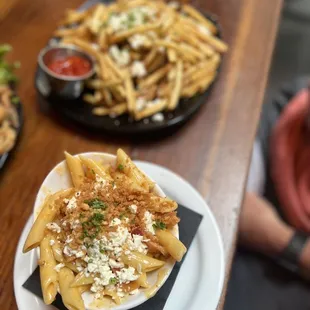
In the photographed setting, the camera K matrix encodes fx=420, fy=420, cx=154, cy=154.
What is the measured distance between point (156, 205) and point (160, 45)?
83 centimetres

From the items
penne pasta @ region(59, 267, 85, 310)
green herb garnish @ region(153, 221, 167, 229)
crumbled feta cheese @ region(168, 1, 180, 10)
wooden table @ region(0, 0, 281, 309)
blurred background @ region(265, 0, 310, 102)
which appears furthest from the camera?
blurred background @ region(265, 0, 310, 102)

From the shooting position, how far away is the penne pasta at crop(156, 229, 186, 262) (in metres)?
1.00

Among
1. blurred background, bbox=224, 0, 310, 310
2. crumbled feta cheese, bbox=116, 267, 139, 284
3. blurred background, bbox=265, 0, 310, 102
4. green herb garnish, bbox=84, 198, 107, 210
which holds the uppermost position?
green herb garnish, bbox=84, 198, 107, 210

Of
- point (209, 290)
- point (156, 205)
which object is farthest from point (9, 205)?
point (209, 290)

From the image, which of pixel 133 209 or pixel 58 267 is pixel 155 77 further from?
pixel 58 267

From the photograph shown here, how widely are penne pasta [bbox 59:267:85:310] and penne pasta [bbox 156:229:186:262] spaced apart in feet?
0.75

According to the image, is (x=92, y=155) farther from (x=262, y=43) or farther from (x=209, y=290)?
(x=262, y=43)

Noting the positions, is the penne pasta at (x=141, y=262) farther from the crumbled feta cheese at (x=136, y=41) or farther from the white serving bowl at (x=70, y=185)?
the crumbled feta cheese at (x=136, y=41)

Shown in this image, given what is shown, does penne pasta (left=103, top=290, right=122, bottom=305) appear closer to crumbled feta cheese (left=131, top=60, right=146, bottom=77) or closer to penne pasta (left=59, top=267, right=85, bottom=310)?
penne pasta (left=59, top=267, right=85, bottom=310)

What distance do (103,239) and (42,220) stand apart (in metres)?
0.17

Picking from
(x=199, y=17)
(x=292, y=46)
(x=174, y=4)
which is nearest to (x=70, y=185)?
(x=199, y=17)

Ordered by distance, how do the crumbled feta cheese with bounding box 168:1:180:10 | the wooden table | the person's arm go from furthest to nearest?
the crumbled feta cheese with bounding box 168:1:180:10, the person's arm, the wooden table

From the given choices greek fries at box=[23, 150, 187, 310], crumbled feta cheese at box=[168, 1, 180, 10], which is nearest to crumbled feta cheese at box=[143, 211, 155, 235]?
greek fries at box=[23, 150, 187, 310]

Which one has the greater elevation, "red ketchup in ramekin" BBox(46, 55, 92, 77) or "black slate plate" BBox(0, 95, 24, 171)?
"red ketchup in ramekin" BBox(46, 55, 92, 77)
